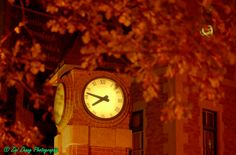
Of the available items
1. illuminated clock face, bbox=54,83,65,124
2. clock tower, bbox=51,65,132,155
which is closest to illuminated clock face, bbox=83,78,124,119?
clock tower, bbox=51,65,132,155

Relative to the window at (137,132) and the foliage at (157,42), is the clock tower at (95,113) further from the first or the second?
the window at (137,132)

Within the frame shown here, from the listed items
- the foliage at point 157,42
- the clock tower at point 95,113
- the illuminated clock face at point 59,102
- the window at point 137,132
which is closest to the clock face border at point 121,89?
the clock tower at point 95,113

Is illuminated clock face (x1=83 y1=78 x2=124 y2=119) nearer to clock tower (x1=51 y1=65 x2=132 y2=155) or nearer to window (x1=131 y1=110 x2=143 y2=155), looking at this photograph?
clock tower (x1=51 y1=65 x2=132 y2=155)

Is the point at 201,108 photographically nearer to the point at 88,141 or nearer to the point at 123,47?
the point at 88,141

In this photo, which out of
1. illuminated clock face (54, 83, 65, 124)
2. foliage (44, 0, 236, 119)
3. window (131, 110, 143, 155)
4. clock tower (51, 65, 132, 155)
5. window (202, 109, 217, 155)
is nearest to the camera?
foliage (44, 0, 236, 119)

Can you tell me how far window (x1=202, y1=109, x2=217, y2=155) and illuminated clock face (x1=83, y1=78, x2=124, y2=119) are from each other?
7355mm

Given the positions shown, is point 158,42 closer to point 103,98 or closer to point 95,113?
point 103,98

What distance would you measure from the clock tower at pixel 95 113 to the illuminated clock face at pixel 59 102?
0.02 m

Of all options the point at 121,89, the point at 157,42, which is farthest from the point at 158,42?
the point at 121,89

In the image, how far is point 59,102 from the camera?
30.7 ft

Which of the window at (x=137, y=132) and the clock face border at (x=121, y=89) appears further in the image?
the window at (x=137, y=132)

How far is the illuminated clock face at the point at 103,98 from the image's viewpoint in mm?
8938

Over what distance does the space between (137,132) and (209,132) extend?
179cm

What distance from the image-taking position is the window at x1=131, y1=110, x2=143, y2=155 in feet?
53.4
